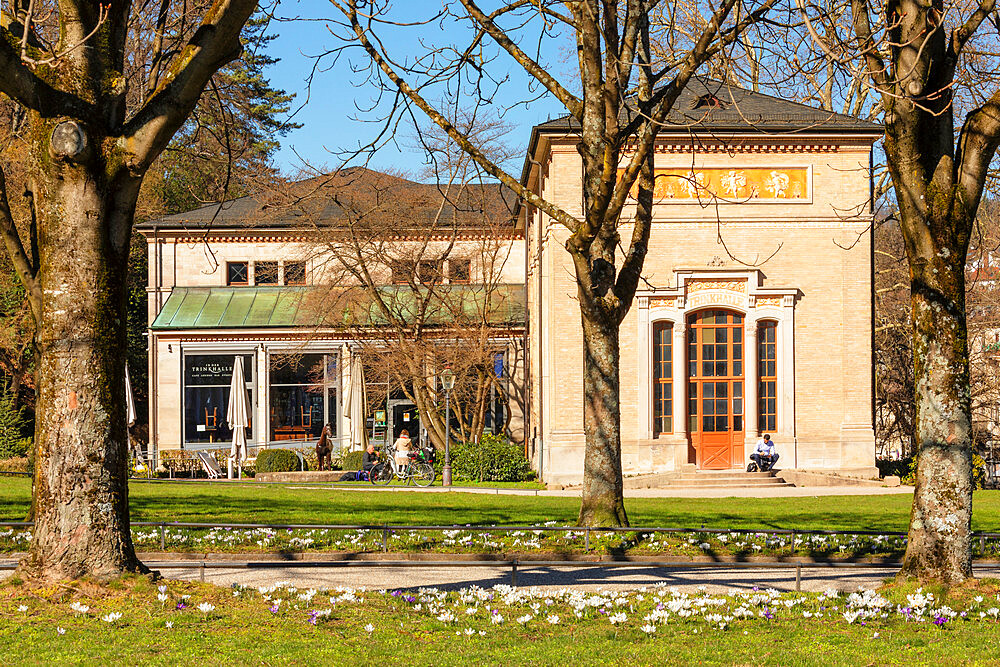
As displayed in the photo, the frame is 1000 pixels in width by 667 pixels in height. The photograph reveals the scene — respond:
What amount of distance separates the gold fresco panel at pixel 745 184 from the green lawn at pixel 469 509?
32.5ft

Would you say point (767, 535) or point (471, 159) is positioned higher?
point (471, 159)

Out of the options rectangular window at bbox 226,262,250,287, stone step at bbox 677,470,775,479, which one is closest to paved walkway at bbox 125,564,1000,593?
stone step at bbox 677,470,775,479

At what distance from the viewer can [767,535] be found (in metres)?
13.7

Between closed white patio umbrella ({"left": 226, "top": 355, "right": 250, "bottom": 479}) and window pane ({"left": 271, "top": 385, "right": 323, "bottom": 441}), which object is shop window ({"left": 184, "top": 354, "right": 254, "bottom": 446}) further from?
closed white patio umbrella ({"left": 226, "top": 355, "right": 250, "bottom": 479})

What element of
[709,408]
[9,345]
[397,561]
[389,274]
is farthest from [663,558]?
[9,345]

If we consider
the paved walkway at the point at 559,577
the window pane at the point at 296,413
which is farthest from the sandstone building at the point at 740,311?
the paved walkway at the point at 559,577

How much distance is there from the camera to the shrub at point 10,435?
37500 mm

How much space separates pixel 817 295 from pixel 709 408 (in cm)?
459

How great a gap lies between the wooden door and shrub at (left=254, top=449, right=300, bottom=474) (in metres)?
→ 12.4

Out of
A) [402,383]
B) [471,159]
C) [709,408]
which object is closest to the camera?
[471,159]

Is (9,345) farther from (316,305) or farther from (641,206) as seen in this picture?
(641,206)

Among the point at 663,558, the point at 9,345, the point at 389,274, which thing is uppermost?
the point at 389,274

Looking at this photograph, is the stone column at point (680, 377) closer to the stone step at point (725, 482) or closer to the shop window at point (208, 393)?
the stone step at point (725, 482)

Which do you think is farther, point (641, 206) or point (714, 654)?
point (641, 206)
